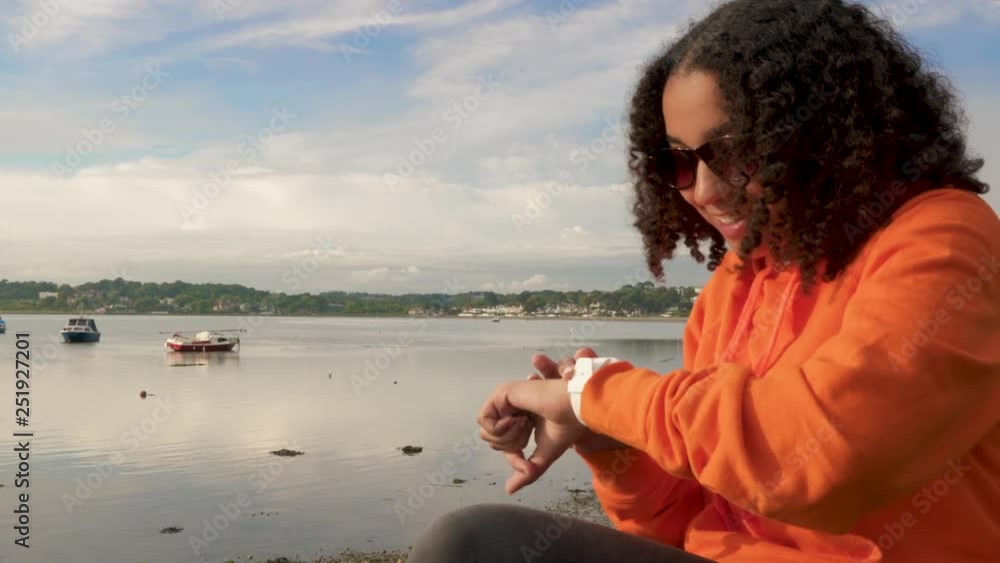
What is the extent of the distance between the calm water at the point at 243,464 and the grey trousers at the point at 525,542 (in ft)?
35.3

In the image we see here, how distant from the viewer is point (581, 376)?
168 centimetres

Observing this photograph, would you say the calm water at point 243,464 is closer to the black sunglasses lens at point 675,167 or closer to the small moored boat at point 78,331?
the black sunglasses lens at point 675,167

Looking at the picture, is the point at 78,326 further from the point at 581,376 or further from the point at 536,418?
the point at 581,376

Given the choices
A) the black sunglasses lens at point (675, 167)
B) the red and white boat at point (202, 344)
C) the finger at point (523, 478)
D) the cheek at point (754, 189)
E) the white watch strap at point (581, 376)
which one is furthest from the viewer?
the red and white boat at point (202, 344)

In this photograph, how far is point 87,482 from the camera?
55.9ft

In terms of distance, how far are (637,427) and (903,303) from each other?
45 centimetres

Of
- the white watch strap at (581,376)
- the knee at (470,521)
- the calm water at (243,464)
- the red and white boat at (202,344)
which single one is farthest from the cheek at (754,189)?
the red and white boat at (202,344)

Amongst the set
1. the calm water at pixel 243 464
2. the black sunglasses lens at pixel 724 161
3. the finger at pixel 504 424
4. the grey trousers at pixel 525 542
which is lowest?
the calm water at pixel 243 464

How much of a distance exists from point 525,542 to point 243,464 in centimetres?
1817

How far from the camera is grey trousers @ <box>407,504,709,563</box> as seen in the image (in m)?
1.81

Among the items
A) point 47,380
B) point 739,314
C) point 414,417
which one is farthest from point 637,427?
point 47,380

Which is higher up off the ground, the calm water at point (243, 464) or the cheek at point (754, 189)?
the cheek at point (754, 189)

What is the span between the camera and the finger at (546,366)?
6.50 ft

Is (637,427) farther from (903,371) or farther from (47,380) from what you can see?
(47,380)
